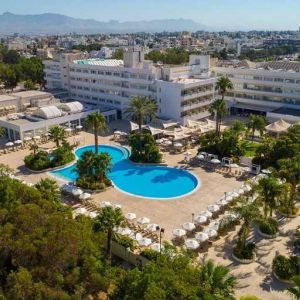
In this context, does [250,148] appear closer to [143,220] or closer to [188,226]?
[188,226]

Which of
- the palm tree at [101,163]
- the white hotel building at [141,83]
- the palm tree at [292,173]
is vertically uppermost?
the white hotel building at [141,83]

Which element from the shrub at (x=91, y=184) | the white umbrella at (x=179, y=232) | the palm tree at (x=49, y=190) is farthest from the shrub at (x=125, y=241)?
the shrub at (x=91, y=184)

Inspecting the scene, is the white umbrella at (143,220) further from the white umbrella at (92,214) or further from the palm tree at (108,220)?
the palm tree at (108,220)

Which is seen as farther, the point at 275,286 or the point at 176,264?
the point at 275,286

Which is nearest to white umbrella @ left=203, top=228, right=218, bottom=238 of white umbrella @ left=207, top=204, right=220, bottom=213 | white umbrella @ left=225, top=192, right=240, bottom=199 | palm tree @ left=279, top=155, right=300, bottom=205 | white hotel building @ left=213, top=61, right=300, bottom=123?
white umbrella @ left=207, top=204, right=220, bottom=213

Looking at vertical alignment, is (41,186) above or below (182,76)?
below

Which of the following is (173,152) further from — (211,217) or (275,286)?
(275,286)

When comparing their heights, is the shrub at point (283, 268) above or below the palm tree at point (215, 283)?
below

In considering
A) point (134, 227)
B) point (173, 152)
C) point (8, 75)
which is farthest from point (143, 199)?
point (8, 75)
